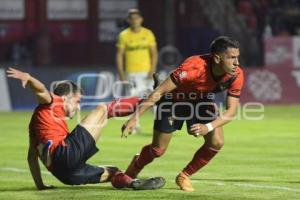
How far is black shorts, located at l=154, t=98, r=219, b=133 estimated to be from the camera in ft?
37.0

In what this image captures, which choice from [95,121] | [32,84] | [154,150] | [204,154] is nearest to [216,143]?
[204,154]

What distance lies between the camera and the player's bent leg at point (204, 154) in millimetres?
11289

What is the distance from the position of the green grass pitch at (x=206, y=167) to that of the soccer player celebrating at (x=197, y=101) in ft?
1.36

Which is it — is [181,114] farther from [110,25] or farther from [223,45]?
[110,25]

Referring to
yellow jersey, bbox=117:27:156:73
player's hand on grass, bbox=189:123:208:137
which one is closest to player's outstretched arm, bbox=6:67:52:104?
player's hand on grass, bbox=189:123:208:137

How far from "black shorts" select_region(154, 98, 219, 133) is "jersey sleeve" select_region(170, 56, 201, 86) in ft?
1.51

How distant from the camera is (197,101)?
1123 centimetres

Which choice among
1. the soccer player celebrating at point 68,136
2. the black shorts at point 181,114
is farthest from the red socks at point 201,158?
the soccer player celebrating at point 68,136

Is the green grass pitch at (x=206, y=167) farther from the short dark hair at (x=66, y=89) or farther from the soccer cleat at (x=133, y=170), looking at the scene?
the short dark hair at (x=66, y=89)

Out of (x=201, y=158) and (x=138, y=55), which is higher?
(x=201, y=158)

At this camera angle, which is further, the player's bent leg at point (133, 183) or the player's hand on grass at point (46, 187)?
the player's hand on grass at point (46, 187)

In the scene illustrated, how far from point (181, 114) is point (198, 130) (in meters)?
0.96

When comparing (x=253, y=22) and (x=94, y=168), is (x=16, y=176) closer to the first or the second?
(x=94, y=168)

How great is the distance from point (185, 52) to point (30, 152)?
20995 mm
